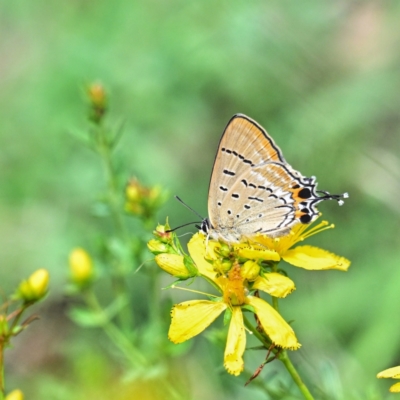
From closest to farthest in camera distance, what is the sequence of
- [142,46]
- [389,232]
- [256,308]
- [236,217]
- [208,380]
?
1. [256,308]
2. [236,217]
3. [208,380]
4. [389,232]
5. [142,46]

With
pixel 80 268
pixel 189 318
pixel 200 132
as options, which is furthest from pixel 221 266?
pixel 200 132

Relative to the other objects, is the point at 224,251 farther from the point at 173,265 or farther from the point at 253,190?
the point at 253,190

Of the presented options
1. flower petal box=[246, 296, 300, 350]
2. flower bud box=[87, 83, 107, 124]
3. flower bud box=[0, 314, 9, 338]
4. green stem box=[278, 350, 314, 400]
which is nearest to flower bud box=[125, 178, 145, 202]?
flower bud box=[87, 83, 107, 124]

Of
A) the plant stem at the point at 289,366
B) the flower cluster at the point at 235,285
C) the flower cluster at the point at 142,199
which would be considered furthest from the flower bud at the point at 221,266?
the flower cluster at the point at 142,199

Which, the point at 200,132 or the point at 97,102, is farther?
the point at 200,132

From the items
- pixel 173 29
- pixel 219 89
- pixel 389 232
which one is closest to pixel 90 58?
pixel 173 29

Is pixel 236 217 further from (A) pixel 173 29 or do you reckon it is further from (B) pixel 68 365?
(A) pixel 173 29

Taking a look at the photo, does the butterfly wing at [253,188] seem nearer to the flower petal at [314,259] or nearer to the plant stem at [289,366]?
the flower petal at [314,259]
